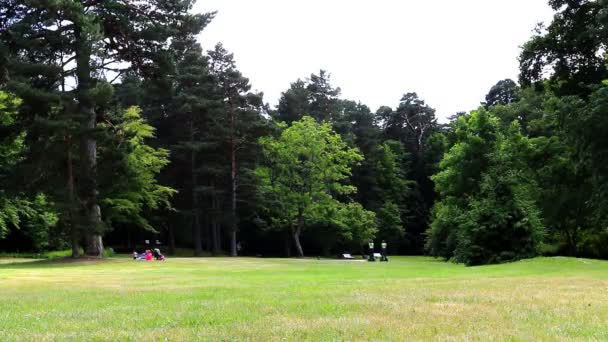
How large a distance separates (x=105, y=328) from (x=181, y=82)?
143 ft

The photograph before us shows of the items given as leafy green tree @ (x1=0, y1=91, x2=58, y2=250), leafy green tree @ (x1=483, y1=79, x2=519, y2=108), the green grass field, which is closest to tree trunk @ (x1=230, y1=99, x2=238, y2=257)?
leafy green tree @ (x1=0, y1=91, x2=58, y2=250)

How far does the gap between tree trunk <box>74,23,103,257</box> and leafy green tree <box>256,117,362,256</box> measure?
21614 millimetres

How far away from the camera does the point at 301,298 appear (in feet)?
37.1

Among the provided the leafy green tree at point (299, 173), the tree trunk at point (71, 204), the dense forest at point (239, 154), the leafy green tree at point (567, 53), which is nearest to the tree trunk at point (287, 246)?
the dense forest at point (239, 154)

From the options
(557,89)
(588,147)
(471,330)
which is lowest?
(471,330)

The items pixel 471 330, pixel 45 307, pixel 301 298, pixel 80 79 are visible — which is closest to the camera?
pixel 471 330

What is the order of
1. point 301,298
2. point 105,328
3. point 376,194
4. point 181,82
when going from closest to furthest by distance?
1. point 105,328
2. point 301,298
3. point 181,82
4. point 376,194

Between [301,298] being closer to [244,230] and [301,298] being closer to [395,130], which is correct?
[244,230]

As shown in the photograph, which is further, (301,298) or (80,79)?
(80,79)

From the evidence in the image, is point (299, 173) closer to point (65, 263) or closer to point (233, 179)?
point (233, 179)

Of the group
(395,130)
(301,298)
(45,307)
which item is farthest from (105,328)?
(395,130)

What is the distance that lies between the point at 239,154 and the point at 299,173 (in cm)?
619

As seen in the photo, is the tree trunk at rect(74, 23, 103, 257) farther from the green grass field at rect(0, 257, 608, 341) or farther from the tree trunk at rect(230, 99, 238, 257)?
the green grass field at rect(0, 257, 608, 341)

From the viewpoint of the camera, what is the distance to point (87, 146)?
33.1 m
